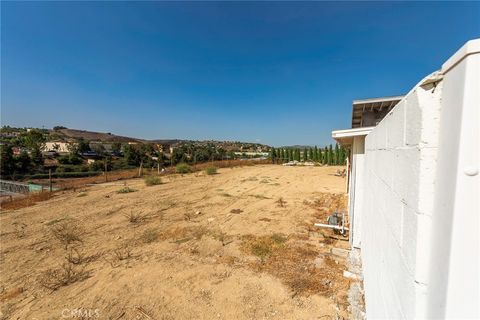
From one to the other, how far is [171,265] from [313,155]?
28071 mm

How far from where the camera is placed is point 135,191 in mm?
9883

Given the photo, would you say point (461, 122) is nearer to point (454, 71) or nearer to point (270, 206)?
point (454, 71)

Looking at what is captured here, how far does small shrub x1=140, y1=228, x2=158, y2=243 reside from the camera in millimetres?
4641

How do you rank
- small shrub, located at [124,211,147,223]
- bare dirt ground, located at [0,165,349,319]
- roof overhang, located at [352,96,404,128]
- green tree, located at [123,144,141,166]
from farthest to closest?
green tree, located at [123,144,141,166] → roof overhang, located at [352,96,404,128] → small shrub, located at [124,211,147,223] → bare dirt ground, located at [0,165,349,319]

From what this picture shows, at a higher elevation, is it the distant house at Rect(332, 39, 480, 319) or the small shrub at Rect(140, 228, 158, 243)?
the distant house at Rect(332, 39, 480, 319)

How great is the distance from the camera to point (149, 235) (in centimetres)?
491

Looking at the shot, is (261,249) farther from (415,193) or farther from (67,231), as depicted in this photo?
(67,231)

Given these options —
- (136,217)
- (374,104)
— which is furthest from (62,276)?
(374,104)

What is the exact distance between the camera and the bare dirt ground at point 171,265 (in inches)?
105

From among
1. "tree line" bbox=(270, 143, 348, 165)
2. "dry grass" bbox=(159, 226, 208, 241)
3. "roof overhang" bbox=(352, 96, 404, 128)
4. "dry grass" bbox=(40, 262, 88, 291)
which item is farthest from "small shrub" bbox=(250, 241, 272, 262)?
"tree line" bbox=(270, 143, 348, 165)

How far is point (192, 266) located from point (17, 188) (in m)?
16.8

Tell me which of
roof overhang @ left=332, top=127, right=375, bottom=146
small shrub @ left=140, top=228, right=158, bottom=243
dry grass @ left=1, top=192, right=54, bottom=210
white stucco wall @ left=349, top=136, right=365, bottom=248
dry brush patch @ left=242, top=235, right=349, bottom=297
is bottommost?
dry grass @ left=1, top=192, right=54, bottom=210

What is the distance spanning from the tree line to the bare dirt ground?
21004 millimetres

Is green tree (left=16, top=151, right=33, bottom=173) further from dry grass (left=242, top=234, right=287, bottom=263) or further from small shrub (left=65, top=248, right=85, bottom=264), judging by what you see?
dry grass (left=242, top=234, right=287, bottom=263)
